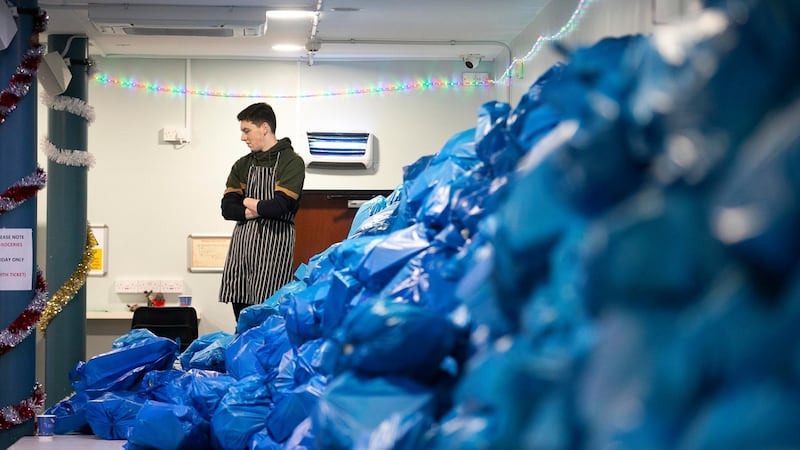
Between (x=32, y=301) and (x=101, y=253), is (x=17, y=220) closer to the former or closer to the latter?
(x=32, y=301)

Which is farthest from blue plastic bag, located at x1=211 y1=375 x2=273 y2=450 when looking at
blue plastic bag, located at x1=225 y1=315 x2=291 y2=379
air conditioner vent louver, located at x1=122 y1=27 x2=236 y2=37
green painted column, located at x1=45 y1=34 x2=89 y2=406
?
air conditioner vent louver, located at x1=122 y1=27 x2=236 y2=37

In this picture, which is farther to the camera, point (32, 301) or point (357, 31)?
point (357, 31)

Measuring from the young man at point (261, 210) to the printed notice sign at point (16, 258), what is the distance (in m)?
1.04

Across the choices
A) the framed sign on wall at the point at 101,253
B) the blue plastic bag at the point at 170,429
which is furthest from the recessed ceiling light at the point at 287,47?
the blue plastic bag at the point at 170,429

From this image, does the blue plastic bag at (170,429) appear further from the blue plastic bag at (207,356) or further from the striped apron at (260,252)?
the striped apron at (260,252)

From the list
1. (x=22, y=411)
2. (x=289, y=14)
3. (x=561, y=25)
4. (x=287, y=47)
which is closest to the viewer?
(x=22, y=411)

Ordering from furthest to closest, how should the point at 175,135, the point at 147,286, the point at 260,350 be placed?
1. the point at 175,135
2. the point at 147,286
3. the point at 260,350

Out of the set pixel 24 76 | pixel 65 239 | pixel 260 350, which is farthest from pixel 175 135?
pixel 260 350

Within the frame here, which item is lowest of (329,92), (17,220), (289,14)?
(17,220)

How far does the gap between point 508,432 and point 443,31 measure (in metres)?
6.01

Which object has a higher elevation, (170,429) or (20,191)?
(20,191)

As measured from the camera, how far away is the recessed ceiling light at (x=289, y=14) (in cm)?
580

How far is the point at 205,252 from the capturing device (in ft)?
24.8

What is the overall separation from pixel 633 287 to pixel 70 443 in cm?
270
